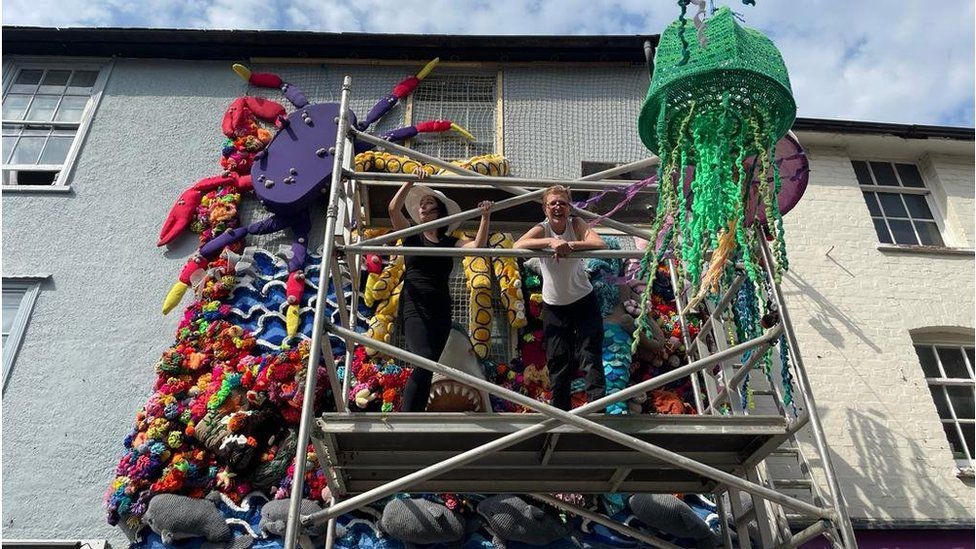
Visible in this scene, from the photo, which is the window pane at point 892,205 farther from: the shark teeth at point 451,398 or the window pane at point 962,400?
the shark teeth at point 451,398

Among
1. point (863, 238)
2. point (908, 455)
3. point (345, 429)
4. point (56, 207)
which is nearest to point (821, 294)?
point (863, 238)

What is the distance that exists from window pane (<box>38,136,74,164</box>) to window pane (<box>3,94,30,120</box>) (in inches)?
24.5

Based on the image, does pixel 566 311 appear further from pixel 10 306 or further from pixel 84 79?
pixel 84 79

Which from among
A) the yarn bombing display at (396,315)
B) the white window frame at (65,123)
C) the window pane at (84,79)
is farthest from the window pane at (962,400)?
the window pane at (84,79)

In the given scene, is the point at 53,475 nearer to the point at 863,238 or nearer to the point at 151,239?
the point at 151,239

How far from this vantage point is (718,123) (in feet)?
16.7

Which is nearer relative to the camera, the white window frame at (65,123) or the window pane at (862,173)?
the white window frame at (65,123)

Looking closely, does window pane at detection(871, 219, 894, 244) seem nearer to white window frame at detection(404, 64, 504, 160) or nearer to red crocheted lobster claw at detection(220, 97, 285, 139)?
white window frame at detection(404, 64, 504, 160)

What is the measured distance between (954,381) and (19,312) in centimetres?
930

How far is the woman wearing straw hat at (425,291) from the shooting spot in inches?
216

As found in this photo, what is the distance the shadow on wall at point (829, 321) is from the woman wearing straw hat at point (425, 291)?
4.15m

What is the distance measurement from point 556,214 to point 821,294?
4092 millimetres

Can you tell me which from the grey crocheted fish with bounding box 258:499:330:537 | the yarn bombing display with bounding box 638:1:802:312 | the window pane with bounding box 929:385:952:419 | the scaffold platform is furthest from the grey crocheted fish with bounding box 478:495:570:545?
the window pane with bounding box 929:385:952:419

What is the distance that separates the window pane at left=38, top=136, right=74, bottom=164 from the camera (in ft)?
29.3
